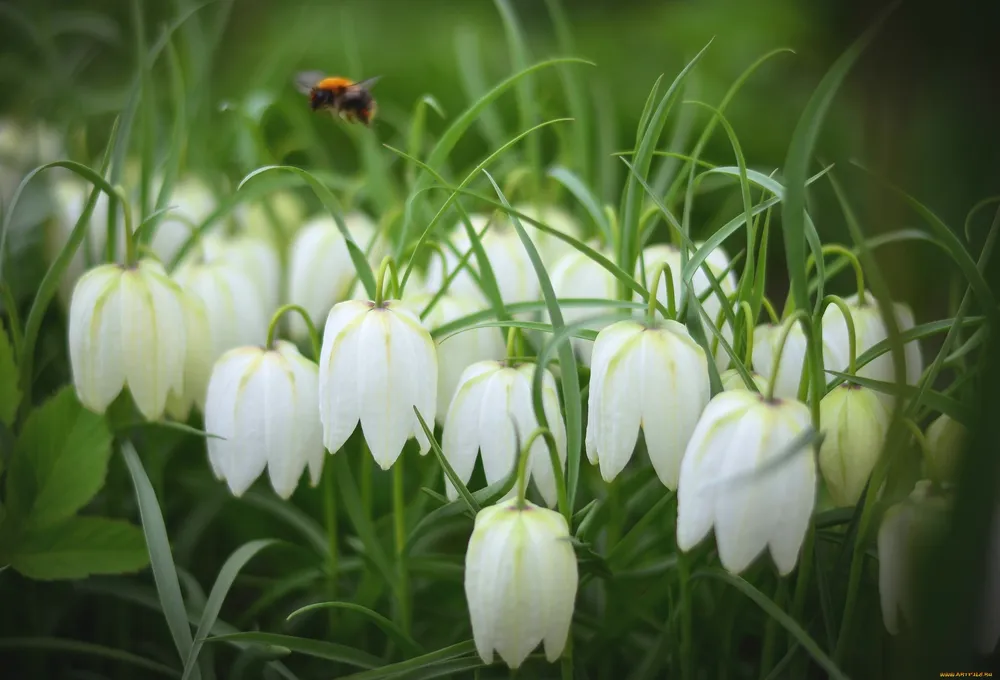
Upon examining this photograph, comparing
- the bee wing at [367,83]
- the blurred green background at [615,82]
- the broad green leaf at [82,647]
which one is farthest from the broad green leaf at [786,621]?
the bee wing at [367,83]

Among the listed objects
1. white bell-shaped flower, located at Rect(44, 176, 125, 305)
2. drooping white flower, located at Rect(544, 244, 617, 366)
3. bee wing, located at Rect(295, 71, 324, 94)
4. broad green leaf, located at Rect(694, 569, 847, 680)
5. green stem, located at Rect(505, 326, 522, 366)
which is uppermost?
bee wing, located at Rect(295, 71, 324, 94)

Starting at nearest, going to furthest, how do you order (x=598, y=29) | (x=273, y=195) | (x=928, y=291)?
(x=273, y=195) < (x=928, y=291) < (x=598, y=29)

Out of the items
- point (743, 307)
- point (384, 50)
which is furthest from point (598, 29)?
point (743, 307)

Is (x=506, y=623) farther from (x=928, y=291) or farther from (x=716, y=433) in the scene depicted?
(x=928, y=291)

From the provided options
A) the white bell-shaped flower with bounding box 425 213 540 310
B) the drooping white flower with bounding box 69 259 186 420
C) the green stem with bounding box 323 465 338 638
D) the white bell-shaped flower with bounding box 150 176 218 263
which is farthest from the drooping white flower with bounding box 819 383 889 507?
the white bell-shaped flower with bounding box 150 176 218 263

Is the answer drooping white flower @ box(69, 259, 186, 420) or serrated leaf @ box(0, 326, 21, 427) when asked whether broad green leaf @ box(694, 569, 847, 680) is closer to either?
drooping white flower @ box(69, 259, 186, 420)
